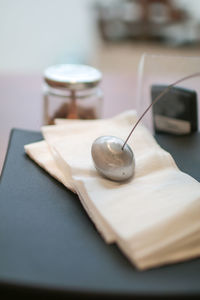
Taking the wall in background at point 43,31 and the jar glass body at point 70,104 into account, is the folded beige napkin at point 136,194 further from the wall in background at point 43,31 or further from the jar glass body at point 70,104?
the wall in background at point 43,31

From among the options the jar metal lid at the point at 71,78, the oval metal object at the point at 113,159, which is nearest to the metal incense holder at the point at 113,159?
the oval metal object at the point at 113,159

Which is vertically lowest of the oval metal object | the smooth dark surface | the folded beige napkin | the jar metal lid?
the smooth dark surface

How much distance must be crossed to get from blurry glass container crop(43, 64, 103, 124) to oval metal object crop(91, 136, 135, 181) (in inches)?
7.6

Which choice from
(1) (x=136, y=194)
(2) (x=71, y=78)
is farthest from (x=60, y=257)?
(2) (x=71, y=78)

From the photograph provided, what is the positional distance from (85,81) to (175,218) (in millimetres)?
336

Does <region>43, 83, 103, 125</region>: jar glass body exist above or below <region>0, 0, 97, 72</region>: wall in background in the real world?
above

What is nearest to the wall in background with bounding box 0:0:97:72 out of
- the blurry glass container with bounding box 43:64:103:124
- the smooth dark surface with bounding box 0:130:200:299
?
the blurry glass container with bounding box 43:64:103:124

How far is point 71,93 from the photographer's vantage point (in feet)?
2.31

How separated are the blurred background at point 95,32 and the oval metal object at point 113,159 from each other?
5.88 feet

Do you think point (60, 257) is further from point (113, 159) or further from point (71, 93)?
point (71, 93)

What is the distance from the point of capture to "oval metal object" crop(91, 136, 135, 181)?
480 mm

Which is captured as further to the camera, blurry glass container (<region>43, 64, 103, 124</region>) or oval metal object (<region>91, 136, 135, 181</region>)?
blurry glass container (<region>43, 64, 103, 124</region>)

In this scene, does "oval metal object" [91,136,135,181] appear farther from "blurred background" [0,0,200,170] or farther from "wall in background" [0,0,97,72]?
"wall in background" [0,0,97,72]

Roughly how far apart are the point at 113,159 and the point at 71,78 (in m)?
0.24
